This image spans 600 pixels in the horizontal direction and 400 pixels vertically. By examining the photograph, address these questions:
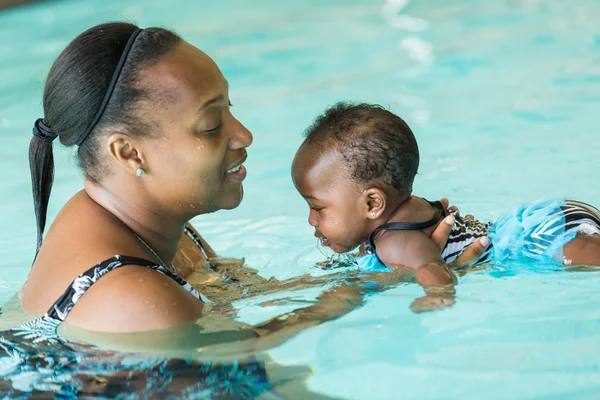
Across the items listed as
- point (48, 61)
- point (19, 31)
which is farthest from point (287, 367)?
point (19, 31)

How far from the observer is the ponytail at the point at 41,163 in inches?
123

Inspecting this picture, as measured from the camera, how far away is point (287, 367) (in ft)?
9.59

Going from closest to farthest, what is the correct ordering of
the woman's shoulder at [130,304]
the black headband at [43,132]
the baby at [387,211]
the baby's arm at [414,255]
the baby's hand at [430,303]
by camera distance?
1. the woman's shoulder at [130,304]
2. the black headband at [43,132]
3. the baby's hand at [430,303]
4. the baby's arm at [414,255]
5. the baby at [387,211]

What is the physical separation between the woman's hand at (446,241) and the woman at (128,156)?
0.92 meters

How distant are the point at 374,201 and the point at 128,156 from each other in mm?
1150

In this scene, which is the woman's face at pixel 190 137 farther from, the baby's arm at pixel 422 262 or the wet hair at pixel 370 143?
the baby's arm at pixel 422 262

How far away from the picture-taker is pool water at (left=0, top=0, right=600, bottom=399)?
296 centimetres

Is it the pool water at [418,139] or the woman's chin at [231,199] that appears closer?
the pool water at [418,139]

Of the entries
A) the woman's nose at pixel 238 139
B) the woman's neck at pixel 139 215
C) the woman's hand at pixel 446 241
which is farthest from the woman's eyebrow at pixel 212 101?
the woman's hand at pixel 446 241

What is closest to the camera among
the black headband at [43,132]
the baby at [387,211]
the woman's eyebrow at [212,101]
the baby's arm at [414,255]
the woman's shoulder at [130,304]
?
the woman's shoulder at [130,304]

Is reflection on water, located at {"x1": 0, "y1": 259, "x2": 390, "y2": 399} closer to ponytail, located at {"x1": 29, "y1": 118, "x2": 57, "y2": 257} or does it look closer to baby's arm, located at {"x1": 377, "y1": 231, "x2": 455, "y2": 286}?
ponytail, located at {"x1": 29, "y1": 118, "x2": 57, "y2": 257}

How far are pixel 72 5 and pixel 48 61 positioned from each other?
2267 millimetres

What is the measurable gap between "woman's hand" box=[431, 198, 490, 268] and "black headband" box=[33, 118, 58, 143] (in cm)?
154

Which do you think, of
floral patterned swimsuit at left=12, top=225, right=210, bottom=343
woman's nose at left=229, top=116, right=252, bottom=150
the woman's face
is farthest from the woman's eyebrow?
floral patterned swimsuit at left=12, top=225, right=210, bottom=343
